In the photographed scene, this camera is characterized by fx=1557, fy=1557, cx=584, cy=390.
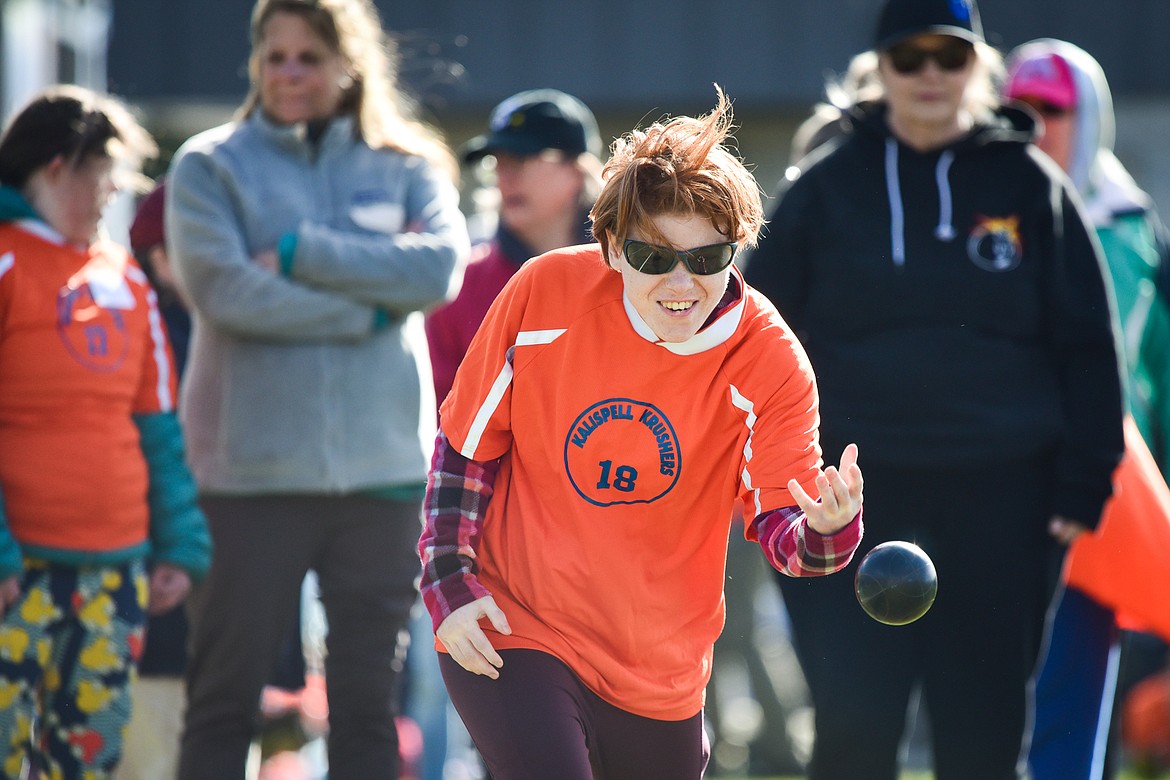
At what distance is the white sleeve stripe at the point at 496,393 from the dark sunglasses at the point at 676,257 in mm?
265

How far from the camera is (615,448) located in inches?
130

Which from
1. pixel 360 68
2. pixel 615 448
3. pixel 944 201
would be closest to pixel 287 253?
pixel 360 68

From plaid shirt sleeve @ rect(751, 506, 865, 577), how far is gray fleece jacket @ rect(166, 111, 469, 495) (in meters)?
1.47

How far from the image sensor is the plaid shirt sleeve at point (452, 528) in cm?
326

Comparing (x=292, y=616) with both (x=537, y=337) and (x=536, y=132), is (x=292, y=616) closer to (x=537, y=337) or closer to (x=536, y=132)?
(x=537, y=337)

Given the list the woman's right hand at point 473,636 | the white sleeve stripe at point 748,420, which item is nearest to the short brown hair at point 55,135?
the woman's right hand at point 473,636

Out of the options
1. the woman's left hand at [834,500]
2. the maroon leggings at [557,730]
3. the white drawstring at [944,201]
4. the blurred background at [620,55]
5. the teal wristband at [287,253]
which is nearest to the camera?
the woman's left hand at [834,500]

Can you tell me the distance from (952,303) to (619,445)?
127 centimetres

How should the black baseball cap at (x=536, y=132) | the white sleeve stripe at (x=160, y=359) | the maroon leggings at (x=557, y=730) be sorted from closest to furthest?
the maroon leggings at (x=557, y=730) < the white sleeve stripe at (x=160, y=359) < the black baseball cap at (x=536, y=132)

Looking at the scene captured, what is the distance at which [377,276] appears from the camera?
14.6 ft

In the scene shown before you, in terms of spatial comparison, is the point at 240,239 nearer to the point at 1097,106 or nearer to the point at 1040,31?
the point at 1097,106

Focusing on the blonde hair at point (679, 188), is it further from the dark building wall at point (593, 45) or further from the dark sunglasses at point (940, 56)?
the dark building wall at point (593, 45)

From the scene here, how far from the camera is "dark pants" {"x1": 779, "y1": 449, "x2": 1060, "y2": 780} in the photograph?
408 centimetres

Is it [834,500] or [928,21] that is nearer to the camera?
[834,500]
